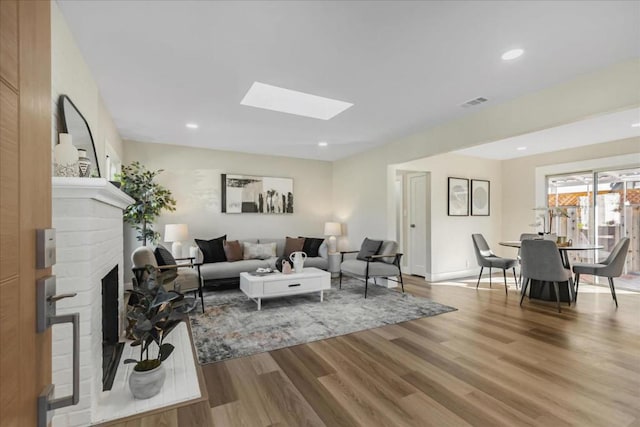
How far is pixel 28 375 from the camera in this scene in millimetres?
604

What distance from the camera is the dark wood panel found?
0.52 m

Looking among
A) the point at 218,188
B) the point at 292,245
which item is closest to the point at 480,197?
the point at 292,245

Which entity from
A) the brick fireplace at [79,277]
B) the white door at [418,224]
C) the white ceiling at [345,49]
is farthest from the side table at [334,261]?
the brick fireplace at [79,277]

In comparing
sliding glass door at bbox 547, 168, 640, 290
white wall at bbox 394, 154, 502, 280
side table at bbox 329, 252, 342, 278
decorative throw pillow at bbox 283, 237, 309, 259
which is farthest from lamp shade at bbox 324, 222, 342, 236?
sliding glass door at bbox 547, 168, 640, 290

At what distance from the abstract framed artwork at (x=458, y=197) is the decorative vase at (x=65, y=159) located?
18.7 ft

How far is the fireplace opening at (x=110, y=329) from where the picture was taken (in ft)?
7.28

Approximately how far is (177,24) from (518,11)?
2222mm

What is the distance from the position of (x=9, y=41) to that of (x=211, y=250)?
15.6 ft

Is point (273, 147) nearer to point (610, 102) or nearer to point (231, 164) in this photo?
point (231, 164)

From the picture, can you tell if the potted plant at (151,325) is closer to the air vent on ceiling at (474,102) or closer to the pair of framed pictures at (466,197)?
the air vent on ceiling at (474,102)

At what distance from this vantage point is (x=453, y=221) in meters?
5.98

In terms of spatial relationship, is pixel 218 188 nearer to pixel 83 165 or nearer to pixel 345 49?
pixel 83 165

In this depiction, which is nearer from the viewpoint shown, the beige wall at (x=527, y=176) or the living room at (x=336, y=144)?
the living room at (x=336, y=144)

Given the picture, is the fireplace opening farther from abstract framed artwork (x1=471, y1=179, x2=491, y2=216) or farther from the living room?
abstract framed artwork (x1=471, y1=179, x2=491, y2=216)
